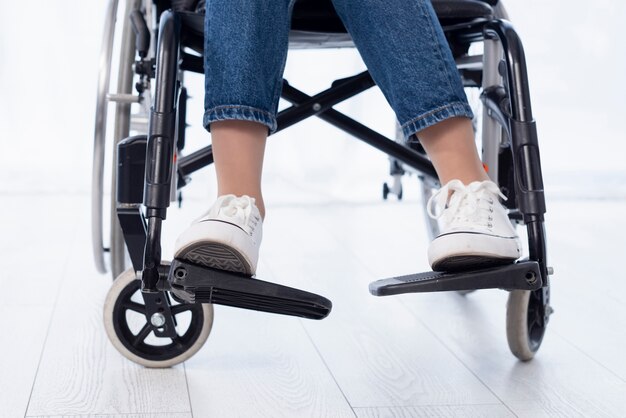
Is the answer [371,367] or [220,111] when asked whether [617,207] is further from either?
[220,111]

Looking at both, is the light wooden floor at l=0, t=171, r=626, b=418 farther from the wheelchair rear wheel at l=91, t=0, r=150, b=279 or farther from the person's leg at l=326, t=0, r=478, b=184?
the person's leg at l=326, t=0, r=478, b=184

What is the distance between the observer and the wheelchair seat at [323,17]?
45.0 inches

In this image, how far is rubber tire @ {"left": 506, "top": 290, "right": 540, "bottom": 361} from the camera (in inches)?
47.6

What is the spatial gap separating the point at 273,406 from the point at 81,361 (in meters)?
0.32

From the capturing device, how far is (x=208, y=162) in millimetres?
1360

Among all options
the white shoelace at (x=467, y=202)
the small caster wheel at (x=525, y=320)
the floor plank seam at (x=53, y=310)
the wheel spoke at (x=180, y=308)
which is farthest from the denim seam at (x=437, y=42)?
the floor plank seam at (x=53, y=310)

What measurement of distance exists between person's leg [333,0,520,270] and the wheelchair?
0.05 meters

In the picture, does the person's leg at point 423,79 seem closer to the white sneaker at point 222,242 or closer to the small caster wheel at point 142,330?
the white sneaker at point 222,242

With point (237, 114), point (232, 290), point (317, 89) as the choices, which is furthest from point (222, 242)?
point (317, 89)

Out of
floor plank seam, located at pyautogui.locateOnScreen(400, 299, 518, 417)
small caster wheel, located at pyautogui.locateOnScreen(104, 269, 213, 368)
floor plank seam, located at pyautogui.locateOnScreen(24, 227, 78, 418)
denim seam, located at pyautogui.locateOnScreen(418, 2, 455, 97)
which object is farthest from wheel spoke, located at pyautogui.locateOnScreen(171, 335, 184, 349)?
denim seam, located at pyautogui.locateOnScreen(418, 2, 455, 97)

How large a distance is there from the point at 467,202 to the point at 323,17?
0.38 m

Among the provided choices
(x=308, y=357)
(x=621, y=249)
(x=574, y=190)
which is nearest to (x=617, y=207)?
(x=574, y=190)

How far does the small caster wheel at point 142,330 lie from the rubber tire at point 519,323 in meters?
0.43

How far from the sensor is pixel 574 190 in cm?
326
